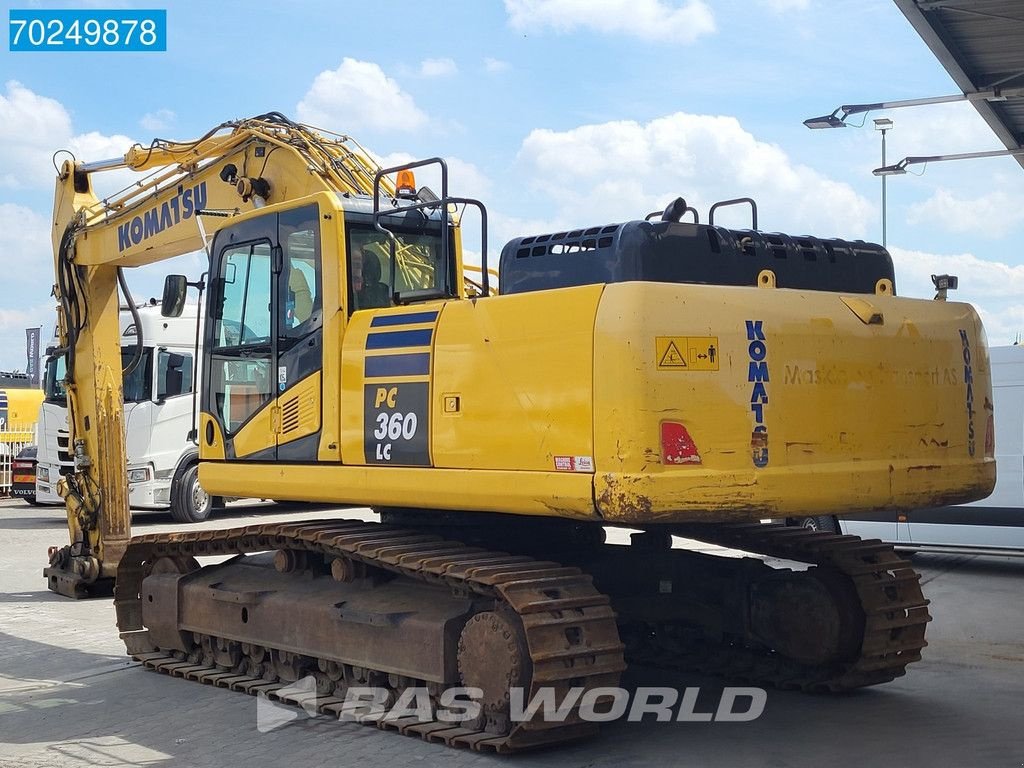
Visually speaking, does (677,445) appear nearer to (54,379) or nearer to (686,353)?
(686,353)

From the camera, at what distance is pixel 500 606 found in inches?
257

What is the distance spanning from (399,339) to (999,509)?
8.67 m

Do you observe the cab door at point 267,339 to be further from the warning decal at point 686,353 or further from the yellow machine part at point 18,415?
the yellow machine part at point 18,415

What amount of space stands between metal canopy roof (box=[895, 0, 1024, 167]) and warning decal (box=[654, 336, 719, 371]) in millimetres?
6406

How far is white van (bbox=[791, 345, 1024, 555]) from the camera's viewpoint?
1331 cm

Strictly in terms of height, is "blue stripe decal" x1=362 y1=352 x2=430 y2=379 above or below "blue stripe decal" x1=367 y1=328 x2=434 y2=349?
below

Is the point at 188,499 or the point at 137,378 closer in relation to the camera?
the point at 137,378

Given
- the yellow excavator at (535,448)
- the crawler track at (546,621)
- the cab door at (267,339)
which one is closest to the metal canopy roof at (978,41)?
the yellow excavator at (535,448)

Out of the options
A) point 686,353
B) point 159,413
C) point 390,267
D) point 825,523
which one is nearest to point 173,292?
point 390,267

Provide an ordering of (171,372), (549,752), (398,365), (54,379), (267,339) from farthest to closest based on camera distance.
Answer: (54,379) < (171,372) < (267,339) < (398,365) < (549,752)

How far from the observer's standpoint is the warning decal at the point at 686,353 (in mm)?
5953

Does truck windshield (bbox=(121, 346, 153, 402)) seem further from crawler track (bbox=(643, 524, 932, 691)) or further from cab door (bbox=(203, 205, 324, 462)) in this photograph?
crawler track (bbox=(643, 524, 932, 691))

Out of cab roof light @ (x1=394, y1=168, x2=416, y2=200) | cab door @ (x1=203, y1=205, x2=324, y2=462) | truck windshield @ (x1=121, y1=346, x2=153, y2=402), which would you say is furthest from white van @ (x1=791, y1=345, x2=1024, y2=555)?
truck windshield @ (x1=121, y1=346, x2=153, y2=402)

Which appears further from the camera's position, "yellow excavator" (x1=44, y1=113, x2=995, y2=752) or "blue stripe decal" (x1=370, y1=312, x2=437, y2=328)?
"blue stripe decal" (x1=370, y1=312, x2=437, y2=328)
